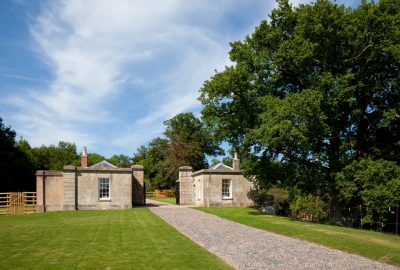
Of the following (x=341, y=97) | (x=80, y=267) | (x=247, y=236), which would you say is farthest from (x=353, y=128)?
(x=80, y=267)

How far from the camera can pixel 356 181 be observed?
67.3 ft

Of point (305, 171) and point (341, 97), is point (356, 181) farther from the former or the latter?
point (341, 97)

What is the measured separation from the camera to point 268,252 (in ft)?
35.1

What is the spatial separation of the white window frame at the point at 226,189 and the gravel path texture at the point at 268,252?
1609 centimetres

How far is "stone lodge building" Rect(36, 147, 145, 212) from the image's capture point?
27.9 m

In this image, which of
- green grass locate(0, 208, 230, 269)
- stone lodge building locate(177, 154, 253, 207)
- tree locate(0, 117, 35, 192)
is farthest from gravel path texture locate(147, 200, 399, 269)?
tree locate(0, 117, 35, 192)

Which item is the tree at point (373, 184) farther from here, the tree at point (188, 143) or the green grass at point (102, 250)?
the tree at point (188, 143)

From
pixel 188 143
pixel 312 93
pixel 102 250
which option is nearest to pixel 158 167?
pixel 188 143

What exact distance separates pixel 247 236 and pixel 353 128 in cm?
1251

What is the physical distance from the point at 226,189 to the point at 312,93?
14.5m

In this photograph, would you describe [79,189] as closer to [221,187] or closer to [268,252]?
[221,187]

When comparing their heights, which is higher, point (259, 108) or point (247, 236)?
point (259, 108)

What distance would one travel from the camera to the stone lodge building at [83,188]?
91.5 feet

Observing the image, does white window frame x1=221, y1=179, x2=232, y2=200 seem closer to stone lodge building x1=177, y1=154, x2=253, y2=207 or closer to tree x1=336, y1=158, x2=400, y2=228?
stone lodge building x1=177, y1=154, x2=253, y2=207
